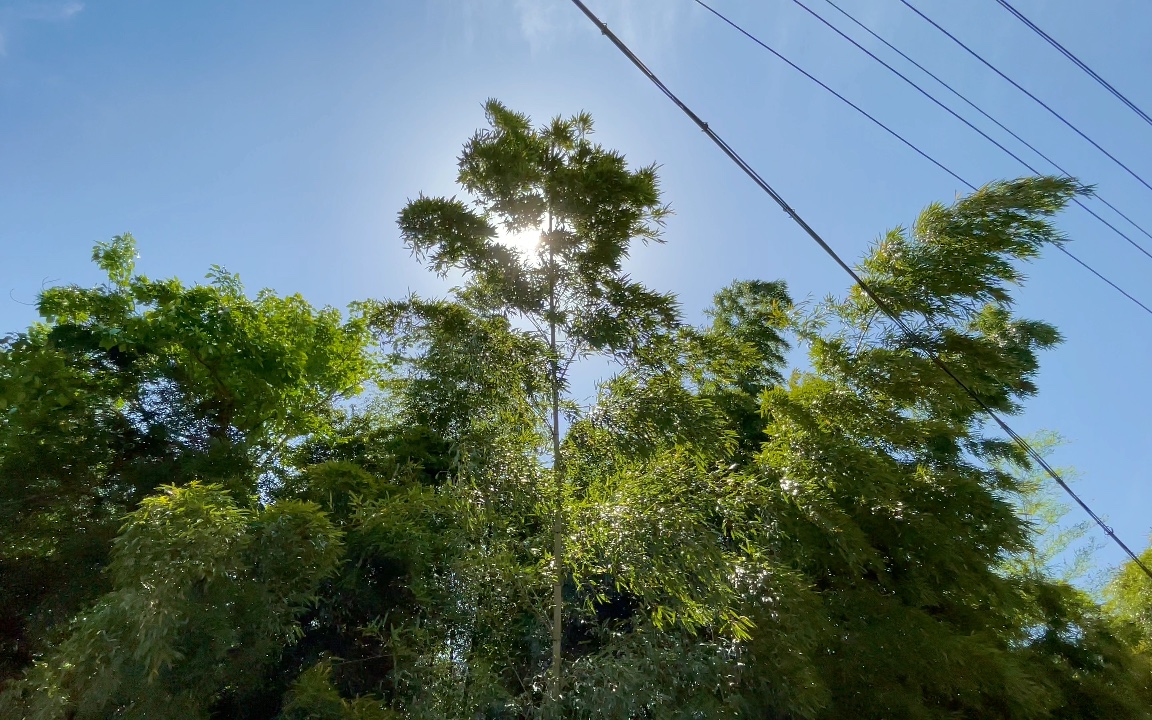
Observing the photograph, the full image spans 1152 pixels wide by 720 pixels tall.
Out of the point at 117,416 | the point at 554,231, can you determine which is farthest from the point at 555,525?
the point at 117,416

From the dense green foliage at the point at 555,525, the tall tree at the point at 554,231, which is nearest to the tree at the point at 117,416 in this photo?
the dense green foliage at the point at 555,525

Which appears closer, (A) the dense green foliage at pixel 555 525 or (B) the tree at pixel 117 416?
(A) the dense green foliage at pixel 555 525

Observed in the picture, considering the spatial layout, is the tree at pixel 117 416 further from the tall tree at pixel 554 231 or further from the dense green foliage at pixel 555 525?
the tall tree at pixel 554 231

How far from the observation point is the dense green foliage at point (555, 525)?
143 inches

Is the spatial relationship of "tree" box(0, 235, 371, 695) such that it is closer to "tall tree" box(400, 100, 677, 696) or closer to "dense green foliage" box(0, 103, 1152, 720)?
"dense green foliage" box(0, 103, 1152, 720)

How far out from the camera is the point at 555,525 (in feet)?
12.9

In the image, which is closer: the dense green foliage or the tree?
the dense green foliage

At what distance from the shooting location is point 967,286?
15.7 feet

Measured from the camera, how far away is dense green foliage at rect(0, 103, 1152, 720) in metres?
3.63

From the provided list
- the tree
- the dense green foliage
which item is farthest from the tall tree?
the tree

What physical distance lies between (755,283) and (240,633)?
20.9ft

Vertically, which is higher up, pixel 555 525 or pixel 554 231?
pixel 554 231

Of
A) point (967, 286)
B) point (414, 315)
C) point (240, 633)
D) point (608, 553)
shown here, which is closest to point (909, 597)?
point (967, 286)

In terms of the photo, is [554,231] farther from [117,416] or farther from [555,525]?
[117,416]
